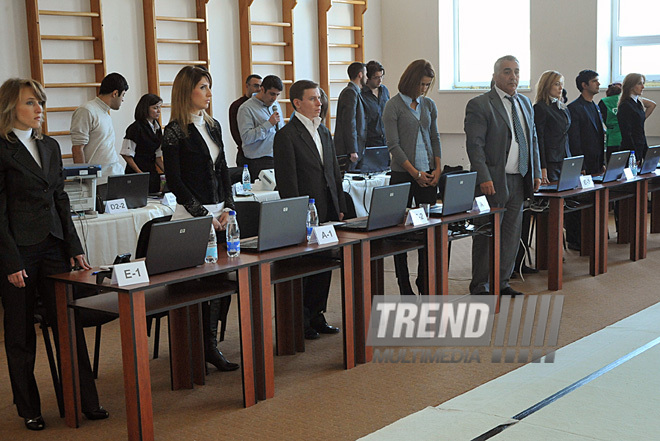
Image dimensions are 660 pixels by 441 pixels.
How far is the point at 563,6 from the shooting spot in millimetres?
8742

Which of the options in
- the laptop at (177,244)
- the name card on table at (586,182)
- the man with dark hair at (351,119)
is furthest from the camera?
the man with dark hair at (351,119)

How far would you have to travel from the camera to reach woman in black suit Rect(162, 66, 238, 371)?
11.1ft

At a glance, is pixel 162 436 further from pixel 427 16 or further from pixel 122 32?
pixel 427 16

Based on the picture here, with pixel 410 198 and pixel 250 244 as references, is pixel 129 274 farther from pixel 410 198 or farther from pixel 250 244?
pixel 410 198

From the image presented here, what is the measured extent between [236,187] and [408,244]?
1.96 meters

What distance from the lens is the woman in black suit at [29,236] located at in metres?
2.90

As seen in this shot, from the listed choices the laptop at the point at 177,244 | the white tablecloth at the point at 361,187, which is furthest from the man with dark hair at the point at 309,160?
the white tablecloth at the point at 361,187

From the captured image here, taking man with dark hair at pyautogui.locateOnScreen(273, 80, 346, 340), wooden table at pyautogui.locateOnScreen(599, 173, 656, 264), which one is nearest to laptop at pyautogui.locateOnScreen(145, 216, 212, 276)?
man with dark hair at pyautogui.locateOnScreen(273, 80, 346, 340)

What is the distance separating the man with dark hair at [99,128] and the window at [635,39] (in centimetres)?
590

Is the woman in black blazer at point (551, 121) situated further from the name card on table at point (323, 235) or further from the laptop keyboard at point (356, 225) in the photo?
the name card on table at point (323, 235)

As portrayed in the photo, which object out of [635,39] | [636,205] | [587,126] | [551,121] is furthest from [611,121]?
[551,121]

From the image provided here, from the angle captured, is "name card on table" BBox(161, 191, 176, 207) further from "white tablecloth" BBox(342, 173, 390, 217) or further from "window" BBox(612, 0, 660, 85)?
"window" BBox(612, 0, 660, 85)

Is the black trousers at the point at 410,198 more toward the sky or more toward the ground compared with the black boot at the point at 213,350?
more toward the sky

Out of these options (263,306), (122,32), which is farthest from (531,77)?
(263,306)
